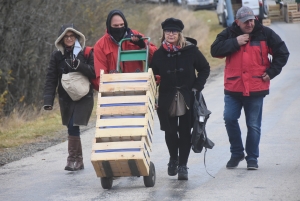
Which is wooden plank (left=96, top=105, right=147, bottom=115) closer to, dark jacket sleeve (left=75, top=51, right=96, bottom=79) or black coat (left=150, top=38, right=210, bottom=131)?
black coat (left=150, top=38, right=210, bottom=131)

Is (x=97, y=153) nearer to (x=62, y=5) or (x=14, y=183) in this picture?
(x=14, y=183)

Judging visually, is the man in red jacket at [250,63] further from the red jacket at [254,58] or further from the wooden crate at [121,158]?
the wooden crate at [121,158]

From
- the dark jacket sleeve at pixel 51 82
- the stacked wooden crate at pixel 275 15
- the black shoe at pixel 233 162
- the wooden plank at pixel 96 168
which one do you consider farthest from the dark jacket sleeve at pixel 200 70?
the stacked wooden crate at pixel 275 15

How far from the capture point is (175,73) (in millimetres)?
7957

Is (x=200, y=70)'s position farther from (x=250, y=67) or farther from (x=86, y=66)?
(x=86, y=66)

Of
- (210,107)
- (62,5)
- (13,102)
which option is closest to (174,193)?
(210,107)

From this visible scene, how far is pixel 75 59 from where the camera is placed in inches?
355

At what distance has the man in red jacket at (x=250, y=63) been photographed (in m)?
8.51

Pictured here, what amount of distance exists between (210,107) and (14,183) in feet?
24.3

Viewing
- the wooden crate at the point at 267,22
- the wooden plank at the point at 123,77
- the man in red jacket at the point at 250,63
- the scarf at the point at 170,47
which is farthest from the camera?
the wooden crate at the point at 267,22

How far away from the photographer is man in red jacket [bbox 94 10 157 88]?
8125 millimetres

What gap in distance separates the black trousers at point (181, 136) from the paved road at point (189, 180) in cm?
32

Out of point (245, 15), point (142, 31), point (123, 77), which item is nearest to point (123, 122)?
point (123, 77)

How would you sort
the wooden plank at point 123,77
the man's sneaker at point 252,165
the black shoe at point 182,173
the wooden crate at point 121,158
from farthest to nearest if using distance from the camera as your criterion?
the man's sneaker at point 252,165 → the black shoe at point 182,173 → the wooden plank at point 123,77 → the wooden crate at point 121,158
